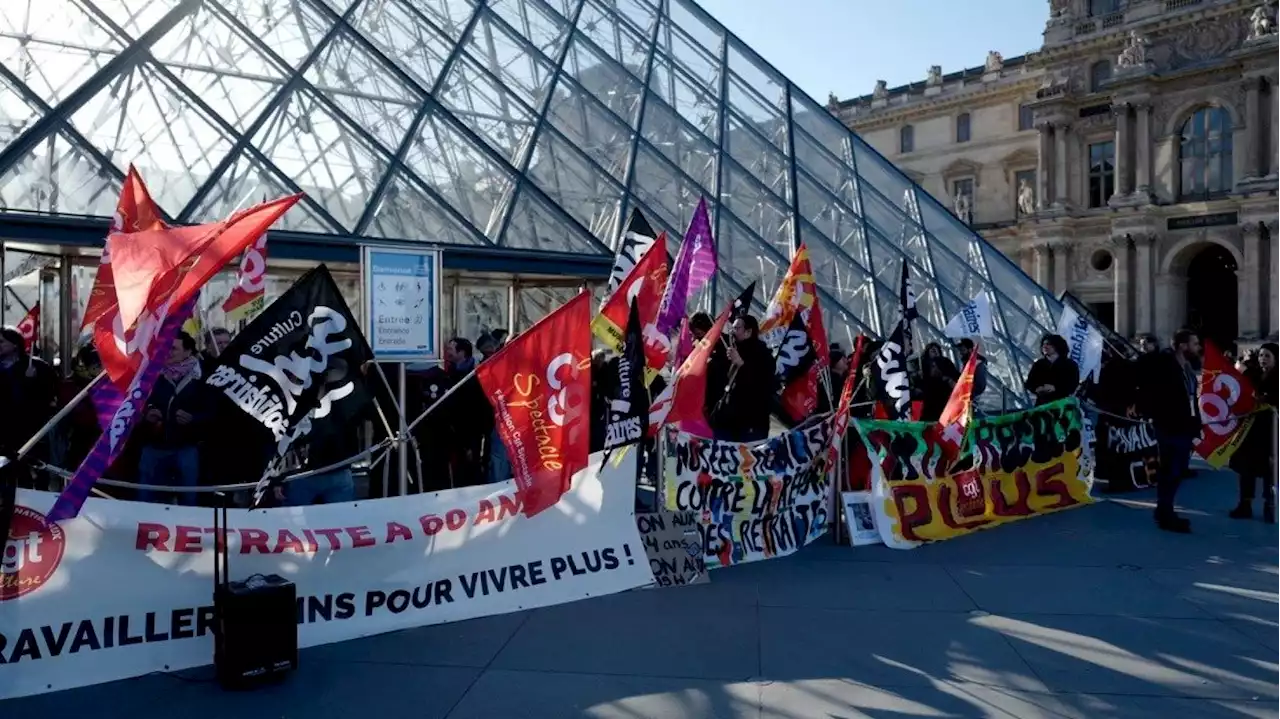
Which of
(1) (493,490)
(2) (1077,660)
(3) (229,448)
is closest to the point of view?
(2) (1077,660)

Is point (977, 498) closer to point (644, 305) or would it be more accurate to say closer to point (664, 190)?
point (644, 305)

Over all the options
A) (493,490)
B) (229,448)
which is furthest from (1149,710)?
(229,448)

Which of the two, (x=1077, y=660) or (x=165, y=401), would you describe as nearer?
(x=1077, y=660)

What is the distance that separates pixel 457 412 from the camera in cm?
834

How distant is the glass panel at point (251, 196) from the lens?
9.28 m

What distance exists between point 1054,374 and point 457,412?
21.6 ft

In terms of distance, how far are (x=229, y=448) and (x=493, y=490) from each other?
188 cm

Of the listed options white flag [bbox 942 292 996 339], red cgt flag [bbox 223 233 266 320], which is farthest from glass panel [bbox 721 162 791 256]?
red cgt flag [bbox 223 233 266 320]

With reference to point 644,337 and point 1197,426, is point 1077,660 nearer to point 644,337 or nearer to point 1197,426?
point 644,337

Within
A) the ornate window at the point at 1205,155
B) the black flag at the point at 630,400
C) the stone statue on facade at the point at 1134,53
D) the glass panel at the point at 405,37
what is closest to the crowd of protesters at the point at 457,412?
the black flag at the point at 630,400

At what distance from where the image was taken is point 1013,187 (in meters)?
50.3

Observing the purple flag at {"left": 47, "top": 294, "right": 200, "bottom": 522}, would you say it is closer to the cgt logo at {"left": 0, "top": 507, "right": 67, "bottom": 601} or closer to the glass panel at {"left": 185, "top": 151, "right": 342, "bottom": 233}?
the cgt logo at {"left": 0, "top": 507, "right": 67, "bottom": 601}

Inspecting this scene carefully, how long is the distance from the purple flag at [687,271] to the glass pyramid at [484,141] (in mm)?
3589

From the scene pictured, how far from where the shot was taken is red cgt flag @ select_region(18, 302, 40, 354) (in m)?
9.85
